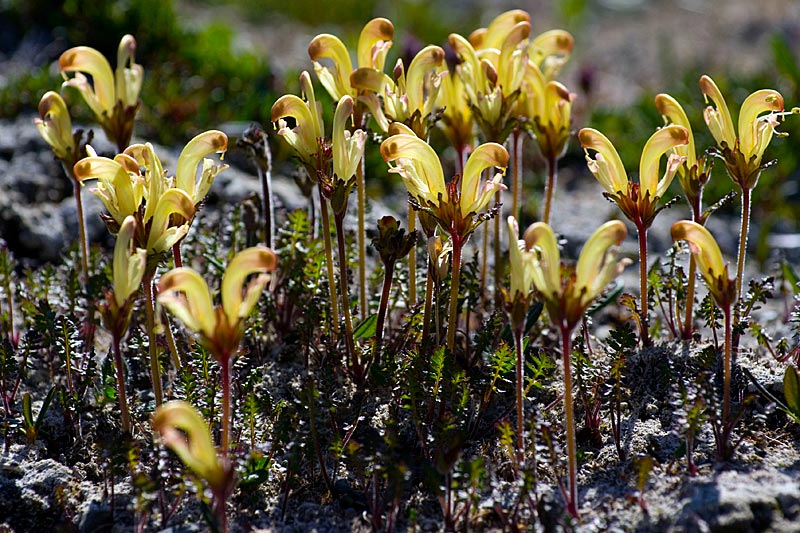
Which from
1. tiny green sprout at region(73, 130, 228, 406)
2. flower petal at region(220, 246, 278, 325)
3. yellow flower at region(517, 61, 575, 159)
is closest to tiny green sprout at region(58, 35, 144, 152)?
tiny green sprout at region(73, 130, 228, 406)

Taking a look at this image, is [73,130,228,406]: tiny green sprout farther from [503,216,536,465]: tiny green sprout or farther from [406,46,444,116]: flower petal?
[503,216,536,465]: tiny green sprout

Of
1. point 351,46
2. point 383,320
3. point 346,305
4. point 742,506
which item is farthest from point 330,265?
point 351,46

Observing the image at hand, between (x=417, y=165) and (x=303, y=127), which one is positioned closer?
(x=417, y=165)

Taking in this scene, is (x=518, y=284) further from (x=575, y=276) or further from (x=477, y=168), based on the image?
(x=477, y=168)

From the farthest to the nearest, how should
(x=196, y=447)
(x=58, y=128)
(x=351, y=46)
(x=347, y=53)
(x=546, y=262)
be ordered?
(x=351, y=46) < (x=58, y=128) < (x=347, y=53) < (x=546, y=262) < (x=196, y=447)

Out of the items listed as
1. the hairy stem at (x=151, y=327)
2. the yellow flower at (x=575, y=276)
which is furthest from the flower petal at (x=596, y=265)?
the hairy stem at (x=151, y=327)

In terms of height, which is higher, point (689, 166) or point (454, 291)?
point (689, 166)
